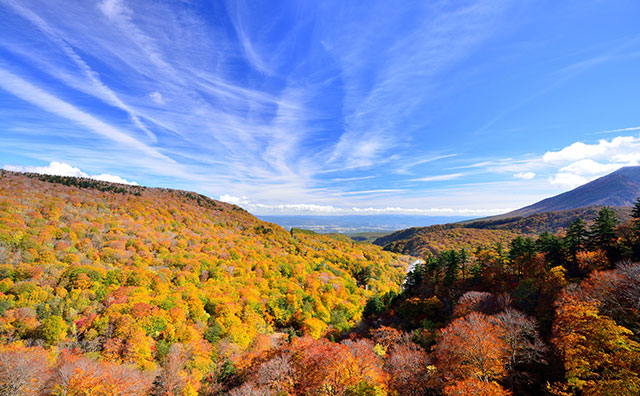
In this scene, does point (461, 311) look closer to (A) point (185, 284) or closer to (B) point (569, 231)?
(B) point (569, 231)

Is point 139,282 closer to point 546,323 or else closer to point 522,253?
point 546,323

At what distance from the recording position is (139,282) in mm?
50312

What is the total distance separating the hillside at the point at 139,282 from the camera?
37.0 metres

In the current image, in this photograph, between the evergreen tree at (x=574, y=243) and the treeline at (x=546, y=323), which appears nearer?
the treeline at (x=546, y=323)

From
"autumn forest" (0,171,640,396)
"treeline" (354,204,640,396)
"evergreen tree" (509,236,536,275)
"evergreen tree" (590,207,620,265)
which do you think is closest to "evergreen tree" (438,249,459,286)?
"autumn forest" (0,171,640,396)

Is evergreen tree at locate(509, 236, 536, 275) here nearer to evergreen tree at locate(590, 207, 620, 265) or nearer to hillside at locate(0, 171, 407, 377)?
evergreen tree at locate(590, 207, 620, 265)

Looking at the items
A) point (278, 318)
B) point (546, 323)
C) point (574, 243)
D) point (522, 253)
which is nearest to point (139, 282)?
point (278, 318)

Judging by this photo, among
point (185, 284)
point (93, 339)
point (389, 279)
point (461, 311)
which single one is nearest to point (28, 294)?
point (93, 339)

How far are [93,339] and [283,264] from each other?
60.6 meters

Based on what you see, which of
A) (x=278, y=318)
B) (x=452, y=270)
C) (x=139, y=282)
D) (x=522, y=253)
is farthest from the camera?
(x=278, y=318)

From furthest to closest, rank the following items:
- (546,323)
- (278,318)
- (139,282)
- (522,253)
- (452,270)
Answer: (278,318) → (452,270) → (139,282) → (522,253) → (546,323)

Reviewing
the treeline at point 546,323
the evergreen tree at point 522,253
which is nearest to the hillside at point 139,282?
the treeline at point 546,323

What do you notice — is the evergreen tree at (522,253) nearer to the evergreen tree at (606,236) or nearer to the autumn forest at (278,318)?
the autumn forest at (278,318)

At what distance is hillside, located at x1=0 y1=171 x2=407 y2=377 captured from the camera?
37.0 meters
